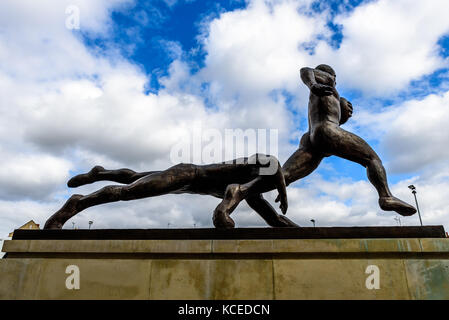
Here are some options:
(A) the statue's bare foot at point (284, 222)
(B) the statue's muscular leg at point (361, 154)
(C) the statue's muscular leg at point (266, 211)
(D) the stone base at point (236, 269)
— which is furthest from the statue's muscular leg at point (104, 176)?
(B) the statue's muscular leg at point (361, 154)

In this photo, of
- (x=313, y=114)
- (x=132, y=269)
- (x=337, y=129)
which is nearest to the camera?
(x=132, y=269)

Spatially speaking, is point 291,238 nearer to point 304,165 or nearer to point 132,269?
point 304,165

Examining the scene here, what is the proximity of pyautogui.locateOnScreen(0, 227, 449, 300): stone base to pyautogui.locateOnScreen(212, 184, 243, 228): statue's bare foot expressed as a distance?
560mm

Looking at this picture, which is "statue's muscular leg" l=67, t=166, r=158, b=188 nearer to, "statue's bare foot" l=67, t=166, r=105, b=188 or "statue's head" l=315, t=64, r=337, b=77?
"statue's bare foot" l=67, t=166, r=105, b=188

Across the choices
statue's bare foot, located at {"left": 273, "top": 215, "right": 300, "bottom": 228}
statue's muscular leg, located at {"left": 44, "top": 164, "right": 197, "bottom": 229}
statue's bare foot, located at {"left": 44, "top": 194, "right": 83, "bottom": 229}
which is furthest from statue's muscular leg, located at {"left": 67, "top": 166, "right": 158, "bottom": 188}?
statue's bare foot, located at {"left": 273, "top": 215, "right": 300, "bottom": 228}

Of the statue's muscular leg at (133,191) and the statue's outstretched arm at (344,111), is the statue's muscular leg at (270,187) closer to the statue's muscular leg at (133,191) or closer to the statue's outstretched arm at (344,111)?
the statue's muscular leg at (133,191)

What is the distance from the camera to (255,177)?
5609 mm

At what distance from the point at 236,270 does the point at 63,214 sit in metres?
3.42

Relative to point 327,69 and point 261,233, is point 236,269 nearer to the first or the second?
point 261,233

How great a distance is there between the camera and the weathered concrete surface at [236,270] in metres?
3.97

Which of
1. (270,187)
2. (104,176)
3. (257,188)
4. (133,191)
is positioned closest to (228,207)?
(257,188)
